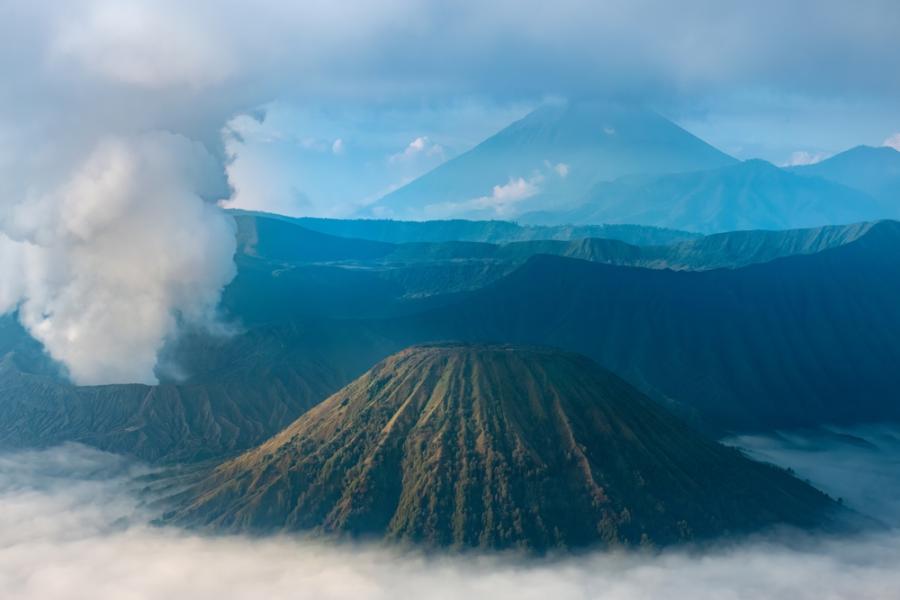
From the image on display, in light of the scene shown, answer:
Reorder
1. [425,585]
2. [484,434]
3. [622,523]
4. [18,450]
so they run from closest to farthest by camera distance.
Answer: [425,585] < [622,523] < [484,434] < [18,450]

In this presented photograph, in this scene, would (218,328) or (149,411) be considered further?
(218,328)

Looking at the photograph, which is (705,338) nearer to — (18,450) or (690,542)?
(690,542)

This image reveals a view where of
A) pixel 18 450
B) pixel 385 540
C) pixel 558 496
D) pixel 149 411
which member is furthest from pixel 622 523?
pixel 18 450

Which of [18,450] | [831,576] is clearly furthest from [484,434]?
[18,450]

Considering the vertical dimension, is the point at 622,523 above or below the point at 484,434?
below

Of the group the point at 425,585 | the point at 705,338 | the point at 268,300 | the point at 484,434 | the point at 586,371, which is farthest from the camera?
the point at 268,300

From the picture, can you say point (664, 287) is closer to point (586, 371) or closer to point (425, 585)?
point (586, 371)
